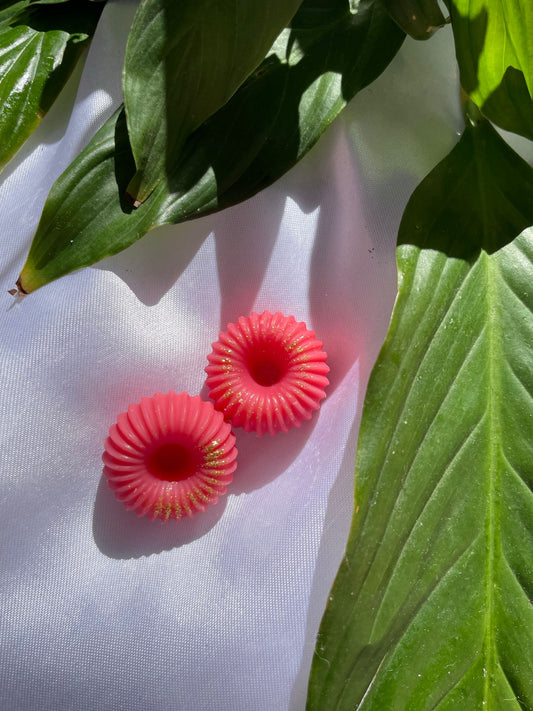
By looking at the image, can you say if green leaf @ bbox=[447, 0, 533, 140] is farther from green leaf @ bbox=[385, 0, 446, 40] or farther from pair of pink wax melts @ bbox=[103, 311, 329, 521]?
pair of pink wax melts @ bbox=[103, 311, 329, 521]

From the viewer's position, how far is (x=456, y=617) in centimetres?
60

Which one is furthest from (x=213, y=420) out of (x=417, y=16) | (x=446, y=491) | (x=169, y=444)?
(x=417, y=16)

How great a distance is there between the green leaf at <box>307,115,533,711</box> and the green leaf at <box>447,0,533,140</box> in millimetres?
77

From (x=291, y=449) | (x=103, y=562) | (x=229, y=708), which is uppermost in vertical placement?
(x=291, y=449)

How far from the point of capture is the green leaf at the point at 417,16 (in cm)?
65

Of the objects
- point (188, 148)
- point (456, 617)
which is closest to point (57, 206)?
point (188, 148)

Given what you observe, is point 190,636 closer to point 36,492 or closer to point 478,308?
point 36,492

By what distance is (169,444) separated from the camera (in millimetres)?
704

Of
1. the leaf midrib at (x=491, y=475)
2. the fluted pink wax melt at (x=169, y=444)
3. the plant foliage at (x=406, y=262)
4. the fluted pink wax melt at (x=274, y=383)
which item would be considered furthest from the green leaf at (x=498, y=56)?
the fluted pink wax melt at (x=169, y=444)

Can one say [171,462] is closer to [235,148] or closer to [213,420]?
[213,420]

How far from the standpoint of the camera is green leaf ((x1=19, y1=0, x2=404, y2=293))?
2.26 feet

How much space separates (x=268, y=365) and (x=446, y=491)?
22 centimetres

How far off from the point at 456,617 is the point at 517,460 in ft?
0.44

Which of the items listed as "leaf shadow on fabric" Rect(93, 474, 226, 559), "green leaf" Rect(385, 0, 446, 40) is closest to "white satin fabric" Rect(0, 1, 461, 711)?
"leaf shadow on fabric" Rect(93, 474, 226, 559)
